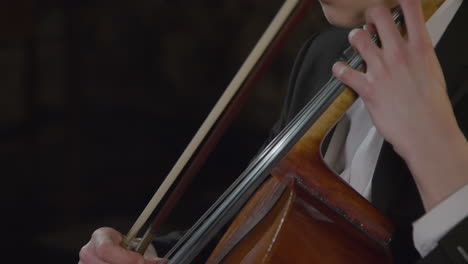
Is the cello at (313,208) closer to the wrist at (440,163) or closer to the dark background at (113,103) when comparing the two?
the wrist at (440,163)

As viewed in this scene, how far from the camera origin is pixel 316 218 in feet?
2.37

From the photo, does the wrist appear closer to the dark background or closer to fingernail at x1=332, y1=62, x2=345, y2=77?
fingernail at x1=332, y1=62, x2=345, y2=77

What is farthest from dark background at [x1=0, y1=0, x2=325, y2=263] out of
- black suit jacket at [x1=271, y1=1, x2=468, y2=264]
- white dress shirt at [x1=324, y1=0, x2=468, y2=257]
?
black suit jacket at [x1=271, y1=1, x2=468, y2=264]

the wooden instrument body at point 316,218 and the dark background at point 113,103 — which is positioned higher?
the wooden instrument body at point 316,218

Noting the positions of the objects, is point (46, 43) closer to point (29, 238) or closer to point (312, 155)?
point (29, 238)

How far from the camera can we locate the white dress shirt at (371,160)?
2.15 feet

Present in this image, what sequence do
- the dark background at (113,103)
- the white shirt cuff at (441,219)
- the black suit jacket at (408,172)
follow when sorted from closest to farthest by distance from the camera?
the white shirt cuff at (441,219) < the black suit jacket at (408,172) < the dark background at (113,103)

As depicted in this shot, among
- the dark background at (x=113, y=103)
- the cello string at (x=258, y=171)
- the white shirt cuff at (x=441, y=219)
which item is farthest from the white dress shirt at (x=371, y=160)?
the dark background at (x=113, y=103)

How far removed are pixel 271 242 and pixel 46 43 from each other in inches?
102

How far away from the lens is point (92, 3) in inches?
109

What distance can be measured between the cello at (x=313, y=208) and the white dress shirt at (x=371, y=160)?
0.06 m

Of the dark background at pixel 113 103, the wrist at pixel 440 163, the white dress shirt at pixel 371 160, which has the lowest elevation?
the dark background at pixel 113 103

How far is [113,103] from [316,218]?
8.86ft

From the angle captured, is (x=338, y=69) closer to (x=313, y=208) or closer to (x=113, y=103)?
(x=313, y=208)
